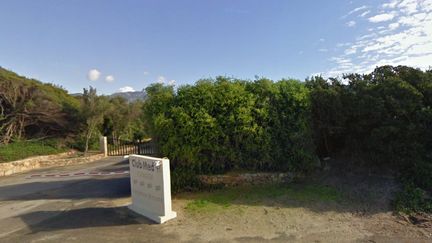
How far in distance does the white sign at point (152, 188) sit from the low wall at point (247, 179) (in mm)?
1612

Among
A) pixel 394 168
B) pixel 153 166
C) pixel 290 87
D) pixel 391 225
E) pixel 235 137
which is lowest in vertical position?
pixel 391 225

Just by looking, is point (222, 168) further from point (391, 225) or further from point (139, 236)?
point (391, 225)

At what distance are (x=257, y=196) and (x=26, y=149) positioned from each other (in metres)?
15.0

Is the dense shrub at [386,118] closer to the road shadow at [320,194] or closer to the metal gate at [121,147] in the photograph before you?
the road shadow at [320,194]

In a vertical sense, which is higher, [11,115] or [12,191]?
[11,115]

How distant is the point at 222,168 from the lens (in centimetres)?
745

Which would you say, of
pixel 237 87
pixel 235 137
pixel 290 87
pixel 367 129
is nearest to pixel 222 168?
pixel 235 137

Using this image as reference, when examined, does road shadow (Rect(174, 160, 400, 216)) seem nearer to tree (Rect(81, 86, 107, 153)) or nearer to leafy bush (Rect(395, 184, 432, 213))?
leafy bush (Rect(395, 184, 432, 213))

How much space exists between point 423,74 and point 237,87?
434cm

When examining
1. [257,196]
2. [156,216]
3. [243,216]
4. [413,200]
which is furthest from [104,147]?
[413,200]

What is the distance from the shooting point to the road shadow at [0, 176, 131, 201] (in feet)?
27.7

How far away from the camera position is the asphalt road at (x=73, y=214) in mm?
5199

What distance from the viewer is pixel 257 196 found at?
665cm

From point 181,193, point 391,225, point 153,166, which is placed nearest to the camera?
point 391,225
